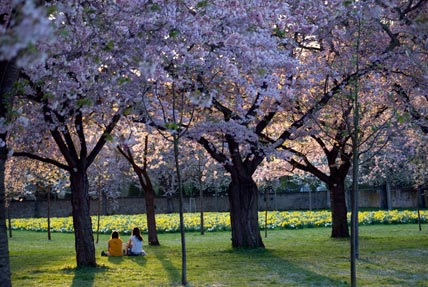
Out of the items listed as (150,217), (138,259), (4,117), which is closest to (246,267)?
(138,259)

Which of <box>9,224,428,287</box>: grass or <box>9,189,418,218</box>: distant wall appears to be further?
<box>9,189,418,218</box>: distant wall

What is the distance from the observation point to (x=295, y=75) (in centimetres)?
1748

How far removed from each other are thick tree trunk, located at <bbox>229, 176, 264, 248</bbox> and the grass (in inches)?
24.5

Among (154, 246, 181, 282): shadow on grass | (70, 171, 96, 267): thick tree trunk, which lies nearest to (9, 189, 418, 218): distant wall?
(154, 246, 181, 282): shadow on grass

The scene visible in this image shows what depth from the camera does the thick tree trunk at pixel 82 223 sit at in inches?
630

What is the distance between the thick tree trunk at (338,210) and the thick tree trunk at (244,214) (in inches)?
212

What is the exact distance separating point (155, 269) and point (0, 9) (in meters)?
8.15

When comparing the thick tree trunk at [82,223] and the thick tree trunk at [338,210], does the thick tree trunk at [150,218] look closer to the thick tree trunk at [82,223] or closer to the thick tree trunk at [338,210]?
the thick tree trunk at [338,210]

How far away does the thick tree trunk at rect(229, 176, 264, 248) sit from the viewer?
791 inches

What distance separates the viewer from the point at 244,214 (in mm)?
20203

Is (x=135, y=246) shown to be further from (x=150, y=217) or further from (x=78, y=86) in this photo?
(x=78, y=86)

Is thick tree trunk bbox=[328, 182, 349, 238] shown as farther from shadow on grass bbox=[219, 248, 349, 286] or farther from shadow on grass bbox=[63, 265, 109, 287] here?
shadow on grass bbox=[63, 265, 109, 287]

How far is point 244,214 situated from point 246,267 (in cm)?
493

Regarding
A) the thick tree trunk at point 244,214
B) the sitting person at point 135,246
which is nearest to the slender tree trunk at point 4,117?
the sitting person at point 135,246
